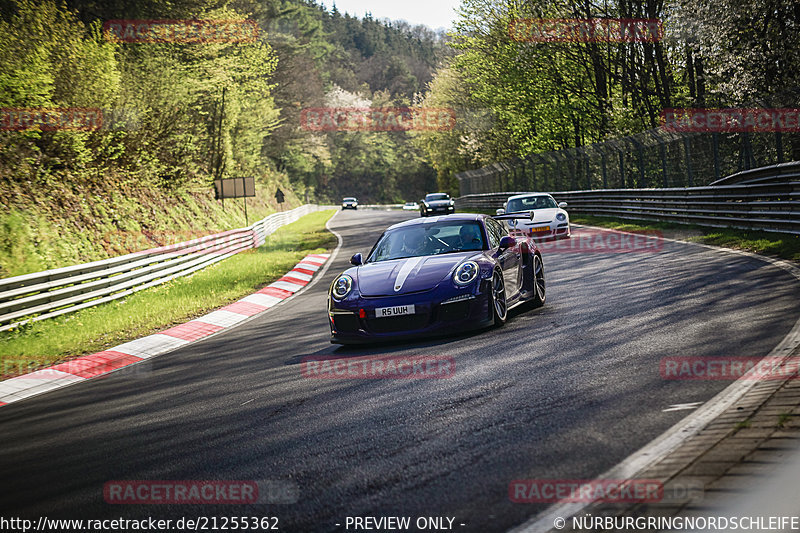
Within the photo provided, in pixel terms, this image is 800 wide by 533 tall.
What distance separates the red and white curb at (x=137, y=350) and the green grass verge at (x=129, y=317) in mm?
295

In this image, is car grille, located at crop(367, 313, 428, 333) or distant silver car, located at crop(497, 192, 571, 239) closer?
car grille, located at crop(367, 313, 428, 333)

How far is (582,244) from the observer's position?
60.9 ft

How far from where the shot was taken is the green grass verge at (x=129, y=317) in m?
10.6

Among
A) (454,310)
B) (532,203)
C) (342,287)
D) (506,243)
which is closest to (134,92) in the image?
(532,203)

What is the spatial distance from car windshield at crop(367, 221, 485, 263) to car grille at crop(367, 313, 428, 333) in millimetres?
1367

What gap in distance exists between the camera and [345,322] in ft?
26.9

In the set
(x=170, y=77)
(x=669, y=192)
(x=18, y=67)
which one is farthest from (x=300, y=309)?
(x=170, y=77)

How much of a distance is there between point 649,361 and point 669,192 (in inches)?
650

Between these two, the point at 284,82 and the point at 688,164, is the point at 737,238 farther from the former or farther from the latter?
the point at 284,82

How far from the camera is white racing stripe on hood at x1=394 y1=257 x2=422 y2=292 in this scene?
810 centimetres

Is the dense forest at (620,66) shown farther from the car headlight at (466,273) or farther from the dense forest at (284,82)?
the car headlight at (466,273)

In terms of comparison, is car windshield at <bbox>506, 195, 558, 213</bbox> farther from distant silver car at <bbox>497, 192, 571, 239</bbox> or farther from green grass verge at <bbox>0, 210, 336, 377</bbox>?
green grass verge at <bbox>0, 210, 336, 377</bbox>

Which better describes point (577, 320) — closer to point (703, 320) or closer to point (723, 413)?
point (703, 320)

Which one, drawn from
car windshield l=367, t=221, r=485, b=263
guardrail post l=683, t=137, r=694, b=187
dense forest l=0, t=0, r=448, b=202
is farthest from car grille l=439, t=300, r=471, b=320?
guardrail post l=683, t=137, r=694, b=187
